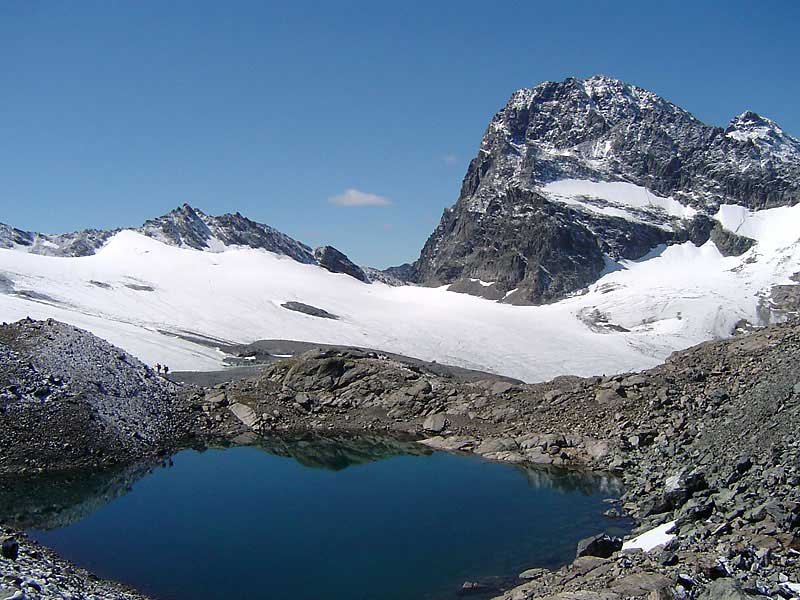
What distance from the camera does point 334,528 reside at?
27.6m

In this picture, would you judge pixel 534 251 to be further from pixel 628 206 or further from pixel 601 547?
pixel 601 547

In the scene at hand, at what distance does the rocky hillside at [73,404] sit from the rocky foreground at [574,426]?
0.31 feet

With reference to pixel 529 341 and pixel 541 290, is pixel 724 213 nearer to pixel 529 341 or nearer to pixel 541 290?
pixel 541 290

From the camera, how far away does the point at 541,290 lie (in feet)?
540

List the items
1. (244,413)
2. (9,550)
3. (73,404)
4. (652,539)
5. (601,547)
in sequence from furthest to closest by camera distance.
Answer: (244,413)
(73,404)
(601,547)
(652,539)
(9,550)

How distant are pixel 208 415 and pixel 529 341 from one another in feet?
262

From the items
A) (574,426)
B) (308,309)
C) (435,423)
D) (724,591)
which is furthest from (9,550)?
(308,309)

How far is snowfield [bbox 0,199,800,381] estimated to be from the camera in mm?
100438

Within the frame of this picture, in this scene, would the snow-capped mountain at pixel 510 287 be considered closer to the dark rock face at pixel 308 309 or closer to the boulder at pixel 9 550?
the dark rock face at pixel 308 309

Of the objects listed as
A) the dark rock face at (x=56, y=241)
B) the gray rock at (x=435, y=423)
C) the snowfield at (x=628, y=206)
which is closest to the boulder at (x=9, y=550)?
the gray rock at (x=435, y=423)

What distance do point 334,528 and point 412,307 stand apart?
12442 cm

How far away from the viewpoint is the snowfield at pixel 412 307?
100438 millimetres

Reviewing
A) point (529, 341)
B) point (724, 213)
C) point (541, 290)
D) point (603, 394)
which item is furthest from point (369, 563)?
point (724, 213)

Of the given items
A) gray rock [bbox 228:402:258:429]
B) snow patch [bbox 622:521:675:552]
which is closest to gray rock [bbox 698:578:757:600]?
snow patch [bbox 622:521:675:552]
